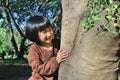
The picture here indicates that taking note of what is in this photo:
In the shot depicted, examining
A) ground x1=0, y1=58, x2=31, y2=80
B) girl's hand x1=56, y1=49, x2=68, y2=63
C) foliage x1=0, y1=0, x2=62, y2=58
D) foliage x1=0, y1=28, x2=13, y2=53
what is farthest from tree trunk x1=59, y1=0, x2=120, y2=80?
foliage x1=0, y1=0, x2=62, y2=58

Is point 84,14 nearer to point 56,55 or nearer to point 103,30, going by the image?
point 103,30

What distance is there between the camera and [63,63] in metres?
3.93

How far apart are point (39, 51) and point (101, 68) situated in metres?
0.94

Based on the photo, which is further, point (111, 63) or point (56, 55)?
point (56, 55)

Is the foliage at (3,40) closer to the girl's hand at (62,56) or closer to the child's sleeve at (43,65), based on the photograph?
the child's sleeve at (43,65)

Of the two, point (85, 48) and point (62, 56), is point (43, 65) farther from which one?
point (85, 48)

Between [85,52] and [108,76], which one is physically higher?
[85,52]

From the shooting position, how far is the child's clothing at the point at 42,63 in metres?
4.08

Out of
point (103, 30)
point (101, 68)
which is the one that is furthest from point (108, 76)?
point (103, 30)

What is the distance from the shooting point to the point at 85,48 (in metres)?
3.52

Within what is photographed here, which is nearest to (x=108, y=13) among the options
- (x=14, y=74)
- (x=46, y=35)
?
(x=46, y=35)

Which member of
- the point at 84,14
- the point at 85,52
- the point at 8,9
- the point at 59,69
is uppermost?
the point at 84,14

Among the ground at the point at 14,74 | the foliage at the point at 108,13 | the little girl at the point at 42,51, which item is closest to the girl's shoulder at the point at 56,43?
the little girl at the point at 42,51

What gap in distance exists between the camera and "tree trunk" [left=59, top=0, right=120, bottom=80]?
3.40m
